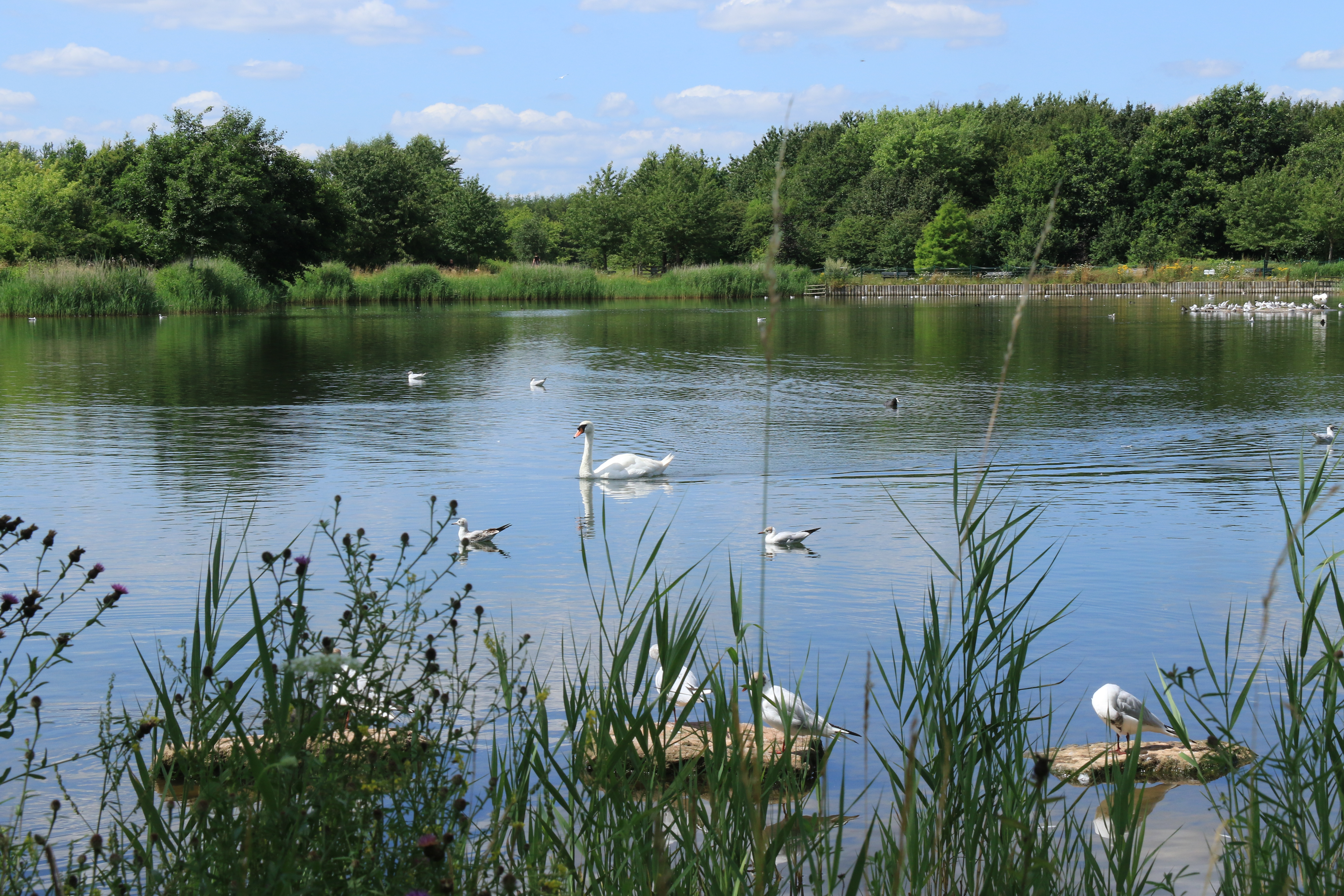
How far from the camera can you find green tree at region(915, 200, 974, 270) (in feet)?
209

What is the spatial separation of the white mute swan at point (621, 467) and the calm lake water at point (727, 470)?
111 mm

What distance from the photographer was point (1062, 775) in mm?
3750

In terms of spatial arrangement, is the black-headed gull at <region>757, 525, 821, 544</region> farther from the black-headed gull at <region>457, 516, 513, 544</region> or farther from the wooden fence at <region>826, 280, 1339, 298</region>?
the wooden fence at <region>826, 280, 1339, 298</region>

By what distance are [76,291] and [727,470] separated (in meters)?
27.9

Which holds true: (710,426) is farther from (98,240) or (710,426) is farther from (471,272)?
(471,272)

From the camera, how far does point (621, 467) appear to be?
940 centimetres

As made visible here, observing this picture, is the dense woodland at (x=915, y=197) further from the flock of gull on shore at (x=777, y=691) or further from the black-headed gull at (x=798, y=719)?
the black-headed gull at (x=798, y=719)

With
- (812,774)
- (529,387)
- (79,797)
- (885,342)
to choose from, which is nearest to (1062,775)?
(812,774)

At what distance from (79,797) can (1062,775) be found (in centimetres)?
310

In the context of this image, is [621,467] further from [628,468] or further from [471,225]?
[471,225]

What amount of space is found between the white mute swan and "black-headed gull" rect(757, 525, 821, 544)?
2.50m

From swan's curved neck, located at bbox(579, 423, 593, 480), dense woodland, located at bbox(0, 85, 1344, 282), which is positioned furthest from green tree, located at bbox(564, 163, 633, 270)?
swan's curved neck, located at bbox(579, 423, 593, 480)

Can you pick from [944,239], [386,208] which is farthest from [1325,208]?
[386,208]

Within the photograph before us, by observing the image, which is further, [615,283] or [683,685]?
[615,283]
